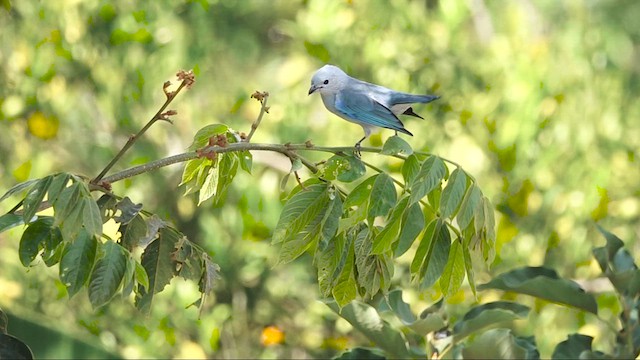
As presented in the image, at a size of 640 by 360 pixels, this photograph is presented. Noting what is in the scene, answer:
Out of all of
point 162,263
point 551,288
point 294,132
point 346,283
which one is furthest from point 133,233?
point 294,132

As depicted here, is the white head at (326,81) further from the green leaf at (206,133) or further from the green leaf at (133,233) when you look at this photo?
the green leaf at (133,233)

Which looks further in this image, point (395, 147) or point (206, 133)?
point (206, 133)

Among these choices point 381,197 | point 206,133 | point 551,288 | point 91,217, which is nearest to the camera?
point 91,217

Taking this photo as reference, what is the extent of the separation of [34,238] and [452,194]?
0.46 meters

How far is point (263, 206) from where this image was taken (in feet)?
11.1

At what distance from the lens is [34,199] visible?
1118 mm

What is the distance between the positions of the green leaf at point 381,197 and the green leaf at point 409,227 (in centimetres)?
2

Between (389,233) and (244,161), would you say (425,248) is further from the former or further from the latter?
(244,161)

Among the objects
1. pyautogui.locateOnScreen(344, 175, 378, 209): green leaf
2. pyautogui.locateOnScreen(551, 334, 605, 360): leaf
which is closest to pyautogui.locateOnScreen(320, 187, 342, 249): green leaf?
pyautogui.locateOnScreen(344, 175, 378, 209): green leaf

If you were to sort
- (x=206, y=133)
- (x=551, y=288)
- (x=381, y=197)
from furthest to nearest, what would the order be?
(x=551, y=288) → (x=206, y=133) → (x=381, y=197)

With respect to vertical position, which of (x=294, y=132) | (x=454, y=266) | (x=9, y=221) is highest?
(x=294, y=132)

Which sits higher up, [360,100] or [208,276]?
[360,100]

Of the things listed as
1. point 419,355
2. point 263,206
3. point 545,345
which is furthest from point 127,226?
point 545,345

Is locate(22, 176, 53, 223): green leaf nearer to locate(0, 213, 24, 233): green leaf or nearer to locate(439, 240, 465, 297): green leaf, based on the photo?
locate(0, 213, 24, 233): green leaf
